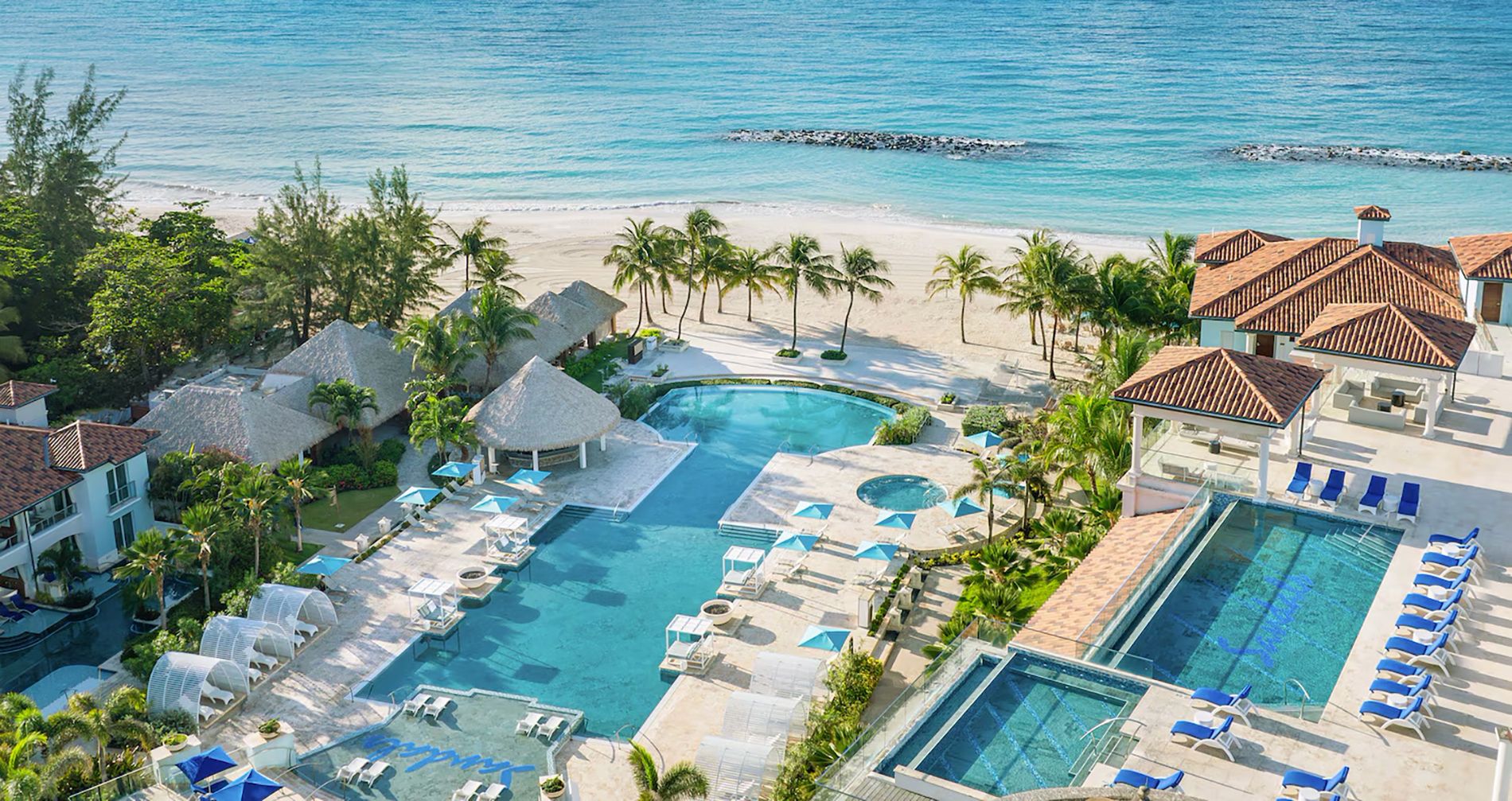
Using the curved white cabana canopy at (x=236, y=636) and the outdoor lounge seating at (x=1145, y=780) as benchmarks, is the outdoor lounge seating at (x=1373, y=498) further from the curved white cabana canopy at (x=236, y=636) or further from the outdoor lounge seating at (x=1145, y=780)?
the curved white cabana canopy at (x=236, y=636)

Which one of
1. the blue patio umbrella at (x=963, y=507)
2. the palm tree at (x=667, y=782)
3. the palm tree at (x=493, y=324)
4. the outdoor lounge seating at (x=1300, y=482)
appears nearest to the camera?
the palm tree at (x=667, y=782)

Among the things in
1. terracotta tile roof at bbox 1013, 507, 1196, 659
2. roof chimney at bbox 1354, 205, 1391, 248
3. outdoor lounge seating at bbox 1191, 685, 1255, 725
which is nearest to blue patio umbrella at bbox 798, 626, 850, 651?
terracotta tile roof at bbox 1013, 507, 1196, 659

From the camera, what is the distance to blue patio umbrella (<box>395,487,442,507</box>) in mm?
35656

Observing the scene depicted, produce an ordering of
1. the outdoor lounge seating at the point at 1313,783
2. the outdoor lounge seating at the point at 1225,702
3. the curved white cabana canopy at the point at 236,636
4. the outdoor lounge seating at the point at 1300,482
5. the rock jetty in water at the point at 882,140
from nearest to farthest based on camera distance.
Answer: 1. the outdoor lounge seating at the point at 1313,783
2. the outdoor lounge seating at the point at 1225,702
3. the curved white cabana canopy at the point at 236,636
4. the outdoor lounge seating at the point at 1300,482
5. the rock jetty in water at the point at 882,140

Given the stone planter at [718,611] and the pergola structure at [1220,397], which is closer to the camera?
the pergola structure at [1220,397]

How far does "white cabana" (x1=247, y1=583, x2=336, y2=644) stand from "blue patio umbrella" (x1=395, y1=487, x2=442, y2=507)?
5088 millimetres

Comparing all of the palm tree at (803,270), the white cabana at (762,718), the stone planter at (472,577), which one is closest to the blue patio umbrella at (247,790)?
the white cabana at (762,718)

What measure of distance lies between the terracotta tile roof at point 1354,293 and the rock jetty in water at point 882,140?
59.4 meters

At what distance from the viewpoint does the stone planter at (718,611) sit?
1188 inches

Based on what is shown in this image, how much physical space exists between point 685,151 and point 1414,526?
255ft

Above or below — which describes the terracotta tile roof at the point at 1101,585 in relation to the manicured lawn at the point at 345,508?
above

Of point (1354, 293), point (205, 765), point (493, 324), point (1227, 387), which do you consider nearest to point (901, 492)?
point (1227, 387)

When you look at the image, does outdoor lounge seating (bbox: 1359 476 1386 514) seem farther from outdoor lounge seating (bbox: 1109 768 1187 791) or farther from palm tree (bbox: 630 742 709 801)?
palm tree (bbox: 630 742 709 801)

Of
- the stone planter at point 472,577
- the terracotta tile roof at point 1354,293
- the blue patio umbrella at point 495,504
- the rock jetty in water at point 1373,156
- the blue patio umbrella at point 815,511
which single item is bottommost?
the stone planter at point 472,577
